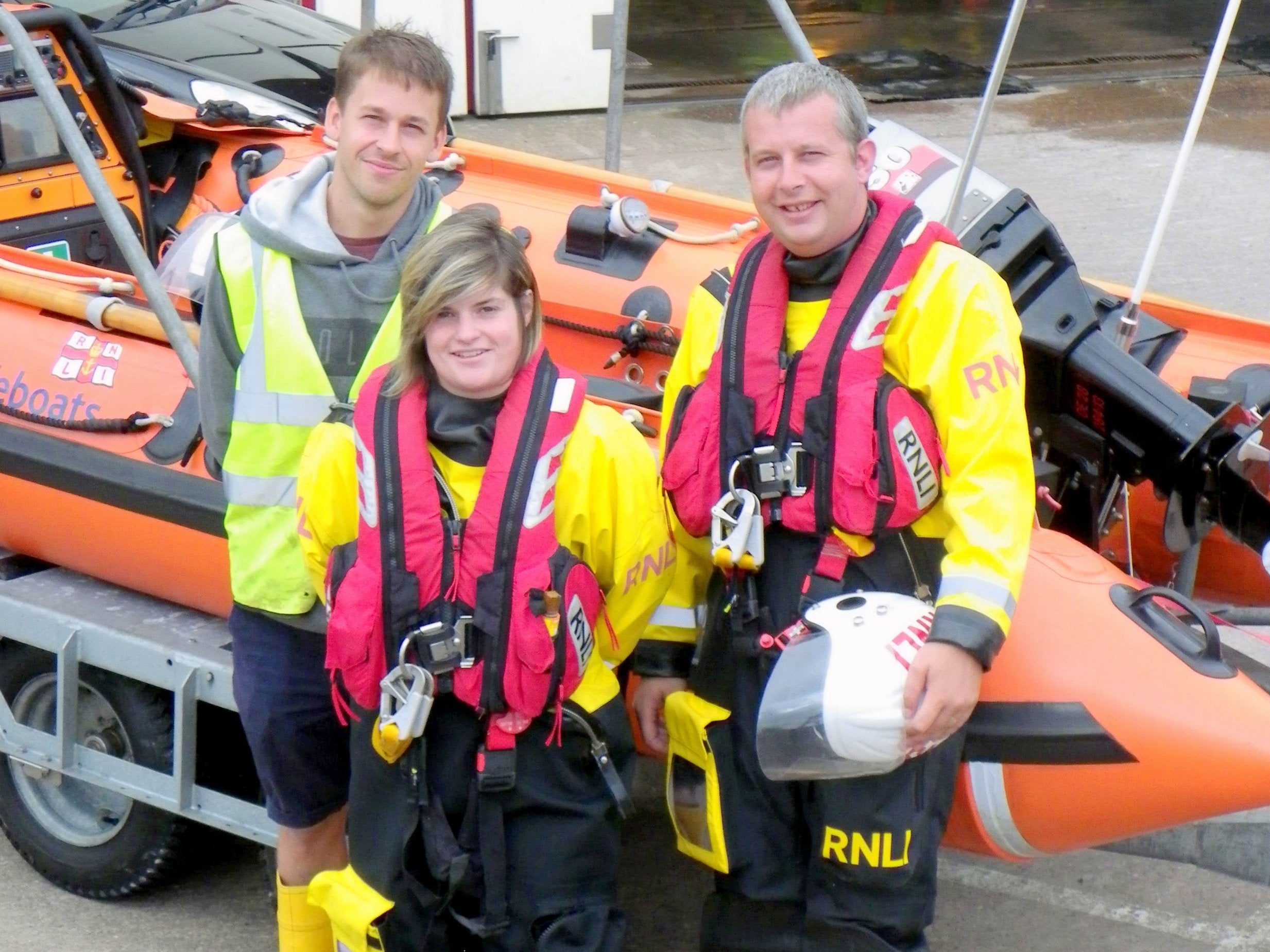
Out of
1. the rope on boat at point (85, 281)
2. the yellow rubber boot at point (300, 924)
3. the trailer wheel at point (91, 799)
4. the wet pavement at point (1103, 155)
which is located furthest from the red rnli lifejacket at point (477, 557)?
the wet pavement at point (1103, 155)

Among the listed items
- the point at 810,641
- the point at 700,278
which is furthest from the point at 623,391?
the point at 810,641

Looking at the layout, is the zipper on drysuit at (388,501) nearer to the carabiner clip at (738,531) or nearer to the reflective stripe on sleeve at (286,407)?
the reflective stripe on sleeve at (286,407)

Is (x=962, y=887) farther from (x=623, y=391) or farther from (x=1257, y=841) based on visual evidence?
(x=623, y=391)

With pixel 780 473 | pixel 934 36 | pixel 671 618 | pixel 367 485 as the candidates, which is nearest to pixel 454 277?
pixel 367 485

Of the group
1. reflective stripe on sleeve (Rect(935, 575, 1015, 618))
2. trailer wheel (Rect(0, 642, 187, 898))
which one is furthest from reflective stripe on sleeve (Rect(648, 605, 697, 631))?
trailer wheel (Rect(0, 642, 187, 898))

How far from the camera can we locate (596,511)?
95.1 inches

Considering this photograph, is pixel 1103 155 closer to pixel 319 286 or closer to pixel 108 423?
pixel 108 423

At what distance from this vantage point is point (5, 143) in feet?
14.6

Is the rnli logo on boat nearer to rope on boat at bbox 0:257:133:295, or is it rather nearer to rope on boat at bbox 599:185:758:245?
rope on boat at bbox 0:257:133:295

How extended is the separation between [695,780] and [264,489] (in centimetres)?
83

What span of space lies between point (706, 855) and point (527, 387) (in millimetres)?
789

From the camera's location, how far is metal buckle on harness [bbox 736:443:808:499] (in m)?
2.37

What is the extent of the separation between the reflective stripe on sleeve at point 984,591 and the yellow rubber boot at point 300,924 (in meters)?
1.35

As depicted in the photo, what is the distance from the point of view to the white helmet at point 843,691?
221 centimetres
